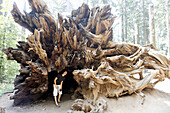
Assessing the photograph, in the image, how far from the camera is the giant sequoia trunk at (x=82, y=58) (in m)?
4.39

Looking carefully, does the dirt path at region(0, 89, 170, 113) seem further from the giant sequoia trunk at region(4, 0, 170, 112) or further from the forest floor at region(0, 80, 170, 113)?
the giant sequoia trunk at region(4, 0, 170, 112)

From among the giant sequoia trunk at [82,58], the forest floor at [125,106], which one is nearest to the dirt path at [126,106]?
the forest floor at [125,106]

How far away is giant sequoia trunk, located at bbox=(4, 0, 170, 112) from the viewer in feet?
14.4

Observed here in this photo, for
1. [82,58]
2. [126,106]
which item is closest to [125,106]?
[126,106]

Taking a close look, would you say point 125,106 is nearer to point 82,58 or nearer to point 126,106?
point 126,106

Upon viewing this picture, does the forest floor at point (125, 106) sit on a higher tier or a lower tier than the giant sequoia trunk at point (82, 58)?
lower

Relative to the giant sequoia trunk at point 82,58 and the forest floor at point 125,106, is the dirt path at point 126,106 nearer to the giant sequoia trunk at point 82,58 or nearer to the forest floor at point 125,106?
the forest floor at point 125,106

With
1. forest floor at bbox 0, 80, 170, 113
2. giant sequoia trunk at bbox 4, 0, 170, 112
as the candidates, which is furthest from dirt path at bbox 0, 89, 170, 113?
giant sequoia trunk at bbox 4, 0, 170, 112

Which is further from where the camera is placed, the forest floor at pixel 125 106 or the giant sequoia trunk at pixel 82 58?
the giant sequoia trunk at pixel 82 58

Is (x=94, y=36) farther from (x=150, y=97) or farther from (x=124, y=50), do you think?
(x=150, y=97)

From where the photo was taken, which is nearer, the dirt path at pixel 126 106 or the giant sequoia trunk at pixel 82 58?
the dirt path at pixel 126 106

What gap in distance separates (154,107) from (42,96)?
5.31m

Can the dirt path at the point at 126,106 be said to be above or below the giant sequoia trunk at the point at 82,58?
below

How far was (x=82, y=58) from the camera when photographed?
16.5 feet
